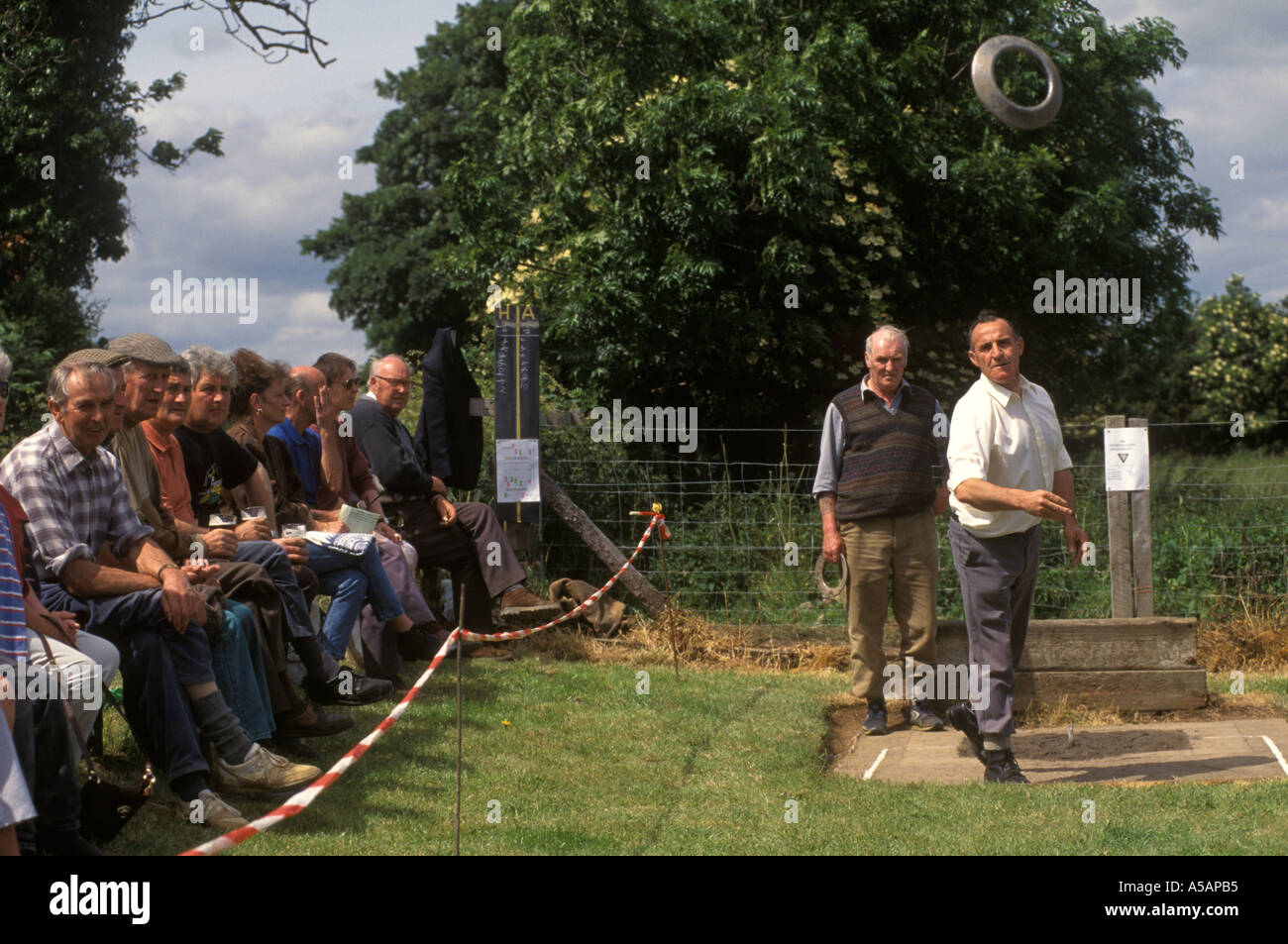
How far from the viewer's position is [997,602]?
21.0 ft

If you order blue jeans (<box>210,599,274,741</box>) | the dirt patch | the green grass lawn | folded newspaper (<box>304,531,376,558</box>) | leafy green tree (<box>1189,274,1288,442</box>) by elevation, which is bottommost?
the dirt patch

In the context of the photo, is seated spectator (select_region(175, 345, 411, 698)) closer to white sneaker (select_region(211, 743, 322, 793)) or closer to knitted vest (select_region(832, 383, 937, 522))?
white sneaker (select_region(211, 743, 322, 793))

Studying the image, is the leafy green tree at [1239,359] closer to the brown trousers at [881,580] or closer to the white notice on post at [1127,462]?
the white notice on post at [1127,462]

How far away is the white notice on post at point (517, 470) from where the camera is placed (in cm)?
1052

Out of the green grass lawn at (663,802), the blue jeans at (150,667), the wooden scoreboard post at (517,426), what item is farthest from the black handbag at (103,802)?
the wooden scoreboard post at (517,426)

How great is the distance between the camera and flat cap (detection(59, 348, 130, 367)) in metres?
5.34

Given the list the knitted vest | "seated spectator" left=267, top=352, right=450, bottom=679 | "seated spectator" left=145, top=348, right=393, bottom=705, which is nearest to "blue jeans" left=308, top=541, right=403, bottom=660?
"seated spectator" left=145, top=348, right=393, bottom=705

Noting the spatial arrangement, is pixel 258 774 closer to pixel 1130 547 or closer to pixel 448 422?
pixel 448 422

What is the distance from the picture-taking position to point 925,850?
524cm

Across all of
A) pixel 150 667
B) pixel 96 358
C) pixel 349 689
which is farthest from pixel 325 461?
pixel 150 667

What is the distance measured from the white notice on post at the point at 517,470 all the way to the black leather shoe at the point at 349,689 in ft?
11.1

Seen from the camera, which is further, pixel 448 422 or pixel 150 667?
pixel 448 422

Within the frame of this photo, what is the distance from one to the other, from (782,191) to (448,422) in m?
5.49

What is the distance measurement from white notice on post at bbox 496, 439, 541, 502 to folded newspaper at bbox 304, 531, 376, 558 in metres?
2.98
